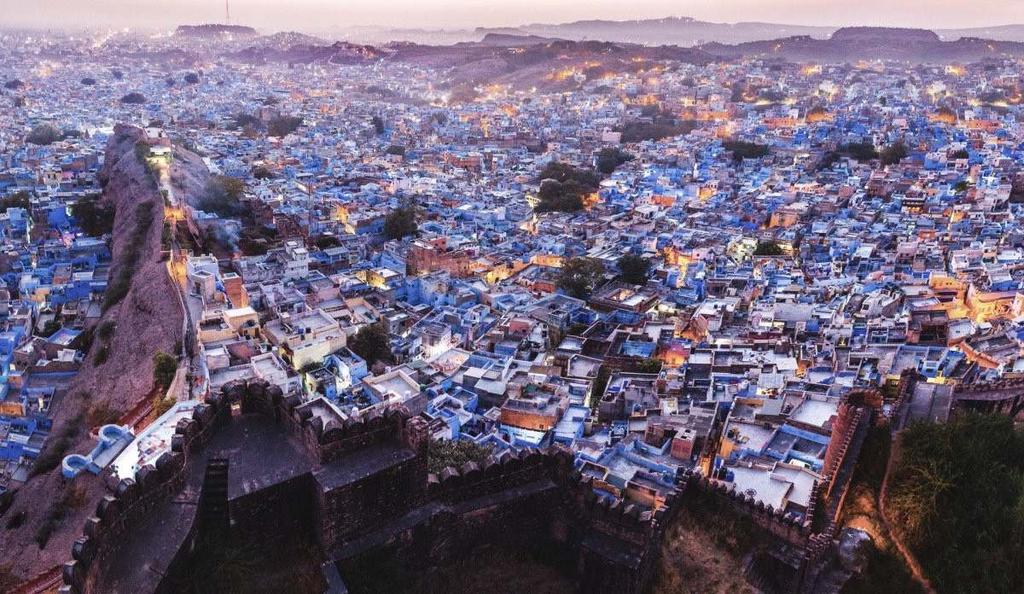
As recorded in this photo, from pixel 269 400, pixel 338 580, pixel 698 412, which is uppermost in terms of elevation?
pixel 269 400

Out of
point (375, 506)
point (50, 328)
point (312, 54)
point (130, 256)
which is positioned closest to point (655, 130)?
point (130, 256)

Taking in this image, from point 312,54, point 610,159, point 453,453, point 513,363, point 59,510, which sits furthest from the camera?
point 312,54

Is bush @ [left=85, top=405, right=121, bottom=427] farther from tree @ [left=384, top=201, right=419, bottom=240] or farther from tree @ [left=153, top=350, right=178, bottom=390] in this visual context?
tree @ [left=384, top=201, right=419, bottom=240]

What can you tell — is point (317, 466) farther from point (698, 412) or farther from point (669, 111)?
point (669, 111)

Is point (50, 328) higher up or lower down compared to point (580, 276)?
lower down

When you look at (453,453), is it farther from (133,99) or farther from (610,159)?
(133,99)

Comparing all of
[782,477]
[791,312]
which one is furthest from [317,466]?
[791,312]

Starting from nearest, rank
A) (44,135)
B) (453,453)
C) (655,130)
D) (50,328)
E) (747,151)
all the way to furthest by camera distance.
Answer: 1. (453,453)
2. (50,328)
3. (747,151)
4. (44,135)
5. (655,130)
